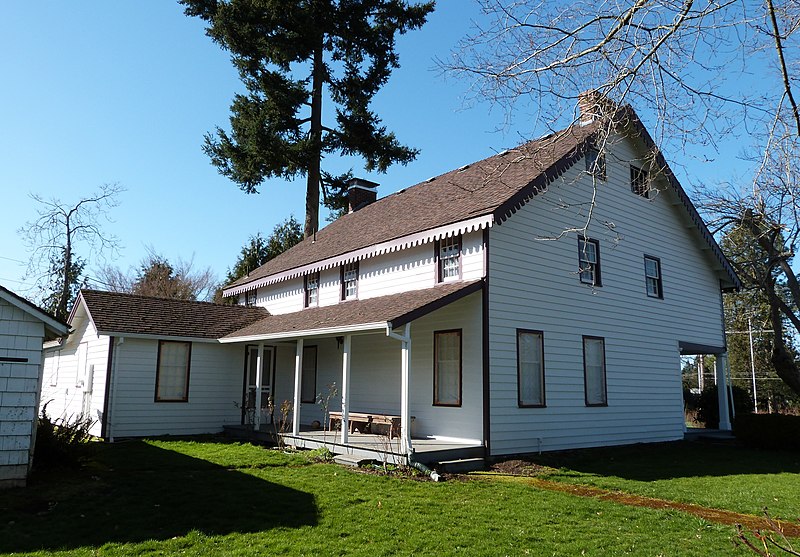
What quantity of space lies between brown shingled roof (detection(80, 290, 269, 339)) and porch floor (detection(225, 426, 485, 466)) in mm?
5220

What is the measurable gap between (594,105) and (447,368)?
8127 millimetres

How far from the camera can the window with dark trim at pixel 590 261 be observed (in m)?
15.2

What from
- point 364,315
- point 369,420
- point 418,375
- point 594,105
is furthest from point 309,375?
point 594,105

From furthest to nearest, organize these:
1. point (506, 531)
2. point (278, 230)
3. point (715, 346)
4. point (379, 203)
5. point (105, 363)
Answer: point (278, 230) → point (379, 203) → point (715, 346) → point (105, 363) → point (506, 531)

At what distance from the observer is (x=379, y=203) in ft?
72.0

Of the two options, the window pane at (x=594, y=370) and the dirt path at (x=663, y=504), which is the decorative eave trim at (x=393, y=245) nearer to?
the window pane at (x=594, y=370)

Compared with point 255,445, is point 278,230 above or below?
above

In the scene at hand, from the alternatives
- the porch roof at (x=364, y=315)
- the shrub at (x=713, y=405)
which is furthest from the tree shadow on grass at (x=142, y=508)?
the shrub at (x=713, y=405)

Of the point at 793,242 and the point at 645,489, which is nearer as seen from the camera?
the point at 645,489

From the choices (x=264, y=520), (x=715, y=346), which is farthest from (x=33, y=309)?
(x=715, y=346)

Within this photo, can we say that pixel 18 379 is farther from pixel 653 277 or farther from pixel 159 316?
pixel 653 277

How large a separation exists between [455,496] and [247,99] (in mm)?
22619

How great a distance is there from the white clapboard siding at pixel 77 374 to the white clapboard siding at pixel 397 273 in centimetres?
579

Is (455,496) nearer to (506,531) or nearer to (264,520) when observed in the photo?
(506,531)
